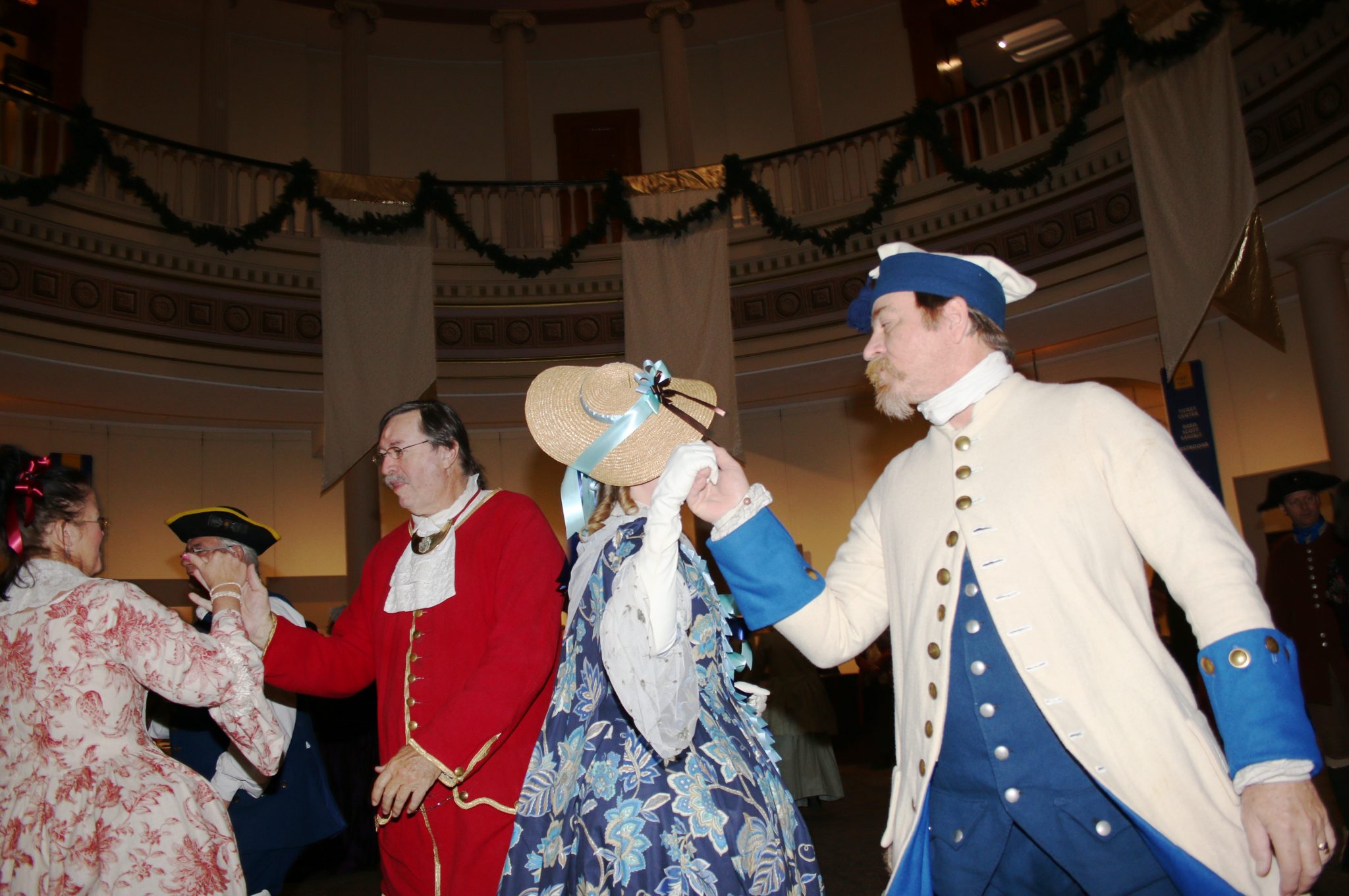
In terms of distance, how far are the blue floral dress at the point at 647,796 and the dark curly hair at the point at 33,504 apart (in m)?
1.31

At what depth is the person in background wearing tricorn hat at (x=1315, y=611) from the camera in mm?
4125

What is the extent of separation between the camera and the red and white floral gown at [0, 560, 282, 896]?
2047 mm

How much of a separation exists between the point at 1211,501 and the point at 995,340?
0.49 meters

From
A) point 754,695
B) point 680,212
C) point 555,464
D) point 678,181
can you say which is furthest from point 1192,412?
point 754,695

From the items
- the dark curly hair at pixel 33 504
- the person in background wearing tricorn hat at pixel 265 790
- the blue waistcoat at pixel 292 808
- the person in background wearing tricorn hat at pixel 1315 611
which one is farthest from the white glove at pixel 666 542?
the person in background wearing tricorn hat at pixel 1315 611

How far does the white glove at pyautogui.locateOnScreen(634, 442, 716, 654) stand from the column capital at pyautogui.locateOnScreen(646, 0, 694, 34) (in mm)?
10648

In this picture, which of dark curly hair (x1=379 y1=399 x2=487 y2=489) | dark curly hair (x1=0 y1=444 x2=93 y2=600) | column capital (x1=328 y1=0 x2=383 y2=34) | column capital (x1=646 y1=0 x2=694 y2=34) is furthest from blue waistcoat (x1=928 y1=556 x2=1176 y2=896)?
column capital (x1=328 y1=0 x2=383 y2=34)

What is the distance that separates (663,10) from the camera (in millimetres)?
11172

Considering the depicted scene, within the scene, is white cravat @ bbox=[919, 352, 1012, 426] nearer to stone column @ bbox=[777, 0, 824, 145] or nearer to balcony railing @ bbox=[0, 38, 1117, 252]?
balcony railing @ bbox=[0, 38, 1117, 252]

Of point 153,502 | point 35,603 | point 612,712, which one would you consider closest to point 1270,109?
point 612,712

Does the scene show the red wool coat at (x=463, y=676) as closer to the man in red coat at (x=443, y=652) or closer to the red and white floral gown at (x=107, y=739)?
the man in red coat at (x=443, y=652)

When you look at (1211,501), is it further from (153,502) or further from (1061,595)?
(153,502)

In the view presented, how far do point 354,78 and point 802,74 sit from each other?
487cm

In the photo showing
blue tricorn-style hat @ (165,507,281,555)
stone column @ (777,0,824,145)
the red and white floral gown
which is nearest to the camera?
the red and white floral gown
